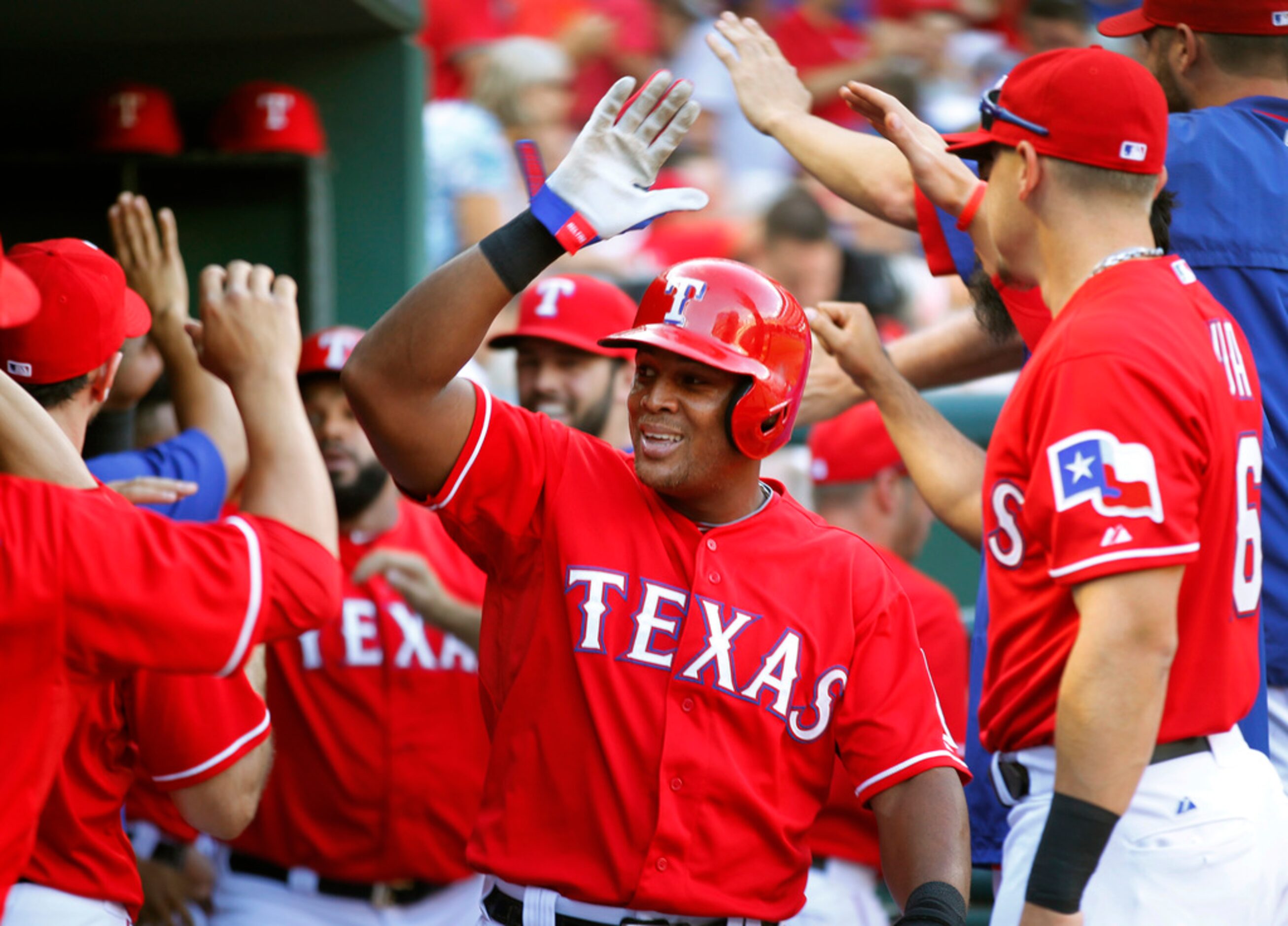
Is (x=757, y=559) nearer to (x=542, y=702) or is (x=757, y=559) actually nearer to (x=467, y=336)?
(x=542, y=702)

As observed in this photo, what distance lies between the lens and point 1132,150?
2.26 m

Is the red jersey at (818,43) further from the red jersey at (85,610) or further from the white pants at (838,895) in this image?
the red jersey at (85,610)

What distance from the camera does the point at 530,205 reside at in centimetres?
235

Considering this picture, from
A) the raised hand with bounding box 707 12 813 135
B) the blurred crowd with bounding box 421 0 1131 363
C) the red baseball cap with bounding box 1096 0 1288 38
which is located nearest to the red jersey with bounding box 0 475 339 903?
the raised hand with bounding box 707 12 813 135

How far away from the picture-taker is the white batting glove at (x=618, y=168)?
231 centimetres

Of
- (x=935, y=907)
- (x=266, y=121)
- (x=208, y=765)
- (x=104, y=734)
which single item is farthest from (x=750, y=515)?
(x=266, y=121)

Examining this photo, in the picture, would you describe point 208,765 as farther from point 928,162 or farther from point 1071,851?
point 928,162

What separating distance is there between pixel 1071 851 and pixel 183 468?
212 cm

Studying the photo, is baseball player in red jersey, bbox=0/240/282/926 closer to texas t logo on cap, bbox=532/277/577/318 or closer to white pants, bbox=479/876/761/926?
white pants, bbox=479/876/761/926

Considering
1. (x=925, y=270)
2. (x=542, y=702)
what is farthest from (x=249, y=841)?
(x=925, y=270)

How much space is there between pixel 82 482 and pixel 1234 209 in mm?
2109

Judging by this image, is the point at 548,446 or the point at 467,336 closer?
the point at 467,336

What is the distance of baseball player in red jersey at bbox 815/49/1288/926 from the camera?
6.69 ft

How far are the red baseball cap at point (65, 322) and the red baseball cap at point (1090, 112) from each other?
61.0 inches
